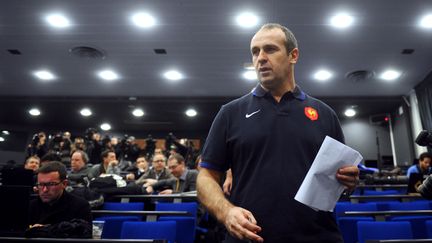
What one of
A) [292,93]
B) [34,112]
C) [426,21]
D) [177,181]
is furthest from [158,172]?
[34,112]

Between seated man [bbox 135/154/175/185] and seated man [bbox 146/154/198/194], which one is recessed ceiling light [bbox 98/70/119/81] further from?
seated man [bbox 146/154/198/194]

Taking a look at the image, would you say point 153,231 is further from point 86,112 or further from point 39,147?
point 86,112

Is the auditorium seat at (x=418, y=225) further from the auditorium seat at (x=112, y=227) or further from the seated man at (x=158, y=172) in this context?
the seated man at (x=158, y=172)

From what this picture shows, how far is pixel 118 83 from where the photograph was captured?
834 centimetres

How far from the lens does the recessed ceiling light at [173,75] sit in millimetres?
7516

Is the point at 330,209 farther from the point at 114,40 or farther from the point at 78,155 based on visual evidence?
the point at 114,40

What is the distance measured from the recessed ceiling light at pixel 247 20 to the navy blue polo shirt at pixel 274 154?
4.31 metres

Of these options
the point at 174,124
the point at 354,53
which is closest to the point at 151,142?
the point at 174,124

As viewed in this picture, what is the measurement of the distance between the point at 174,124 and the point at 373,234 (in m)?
9.77

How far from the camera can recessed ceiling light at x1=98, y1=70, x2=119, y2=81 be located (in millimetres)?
7593

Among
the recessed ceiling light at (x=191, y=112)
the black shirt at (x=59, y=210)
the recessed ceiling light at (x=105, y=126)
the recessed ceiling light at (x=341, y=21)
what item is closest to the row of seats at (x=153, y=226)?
the black shirt at (x=59, y=210)

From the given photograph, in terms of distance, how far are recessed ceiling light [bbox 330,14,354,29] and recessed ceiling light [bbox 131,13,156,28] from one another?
117 inches

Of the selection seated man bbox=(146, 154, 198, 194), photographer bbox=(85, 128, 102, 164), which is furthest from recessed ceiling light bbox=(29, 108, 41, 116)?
seated man bbox=(146, 154, 198, 194)

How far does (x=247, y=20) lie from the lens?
5.20m
